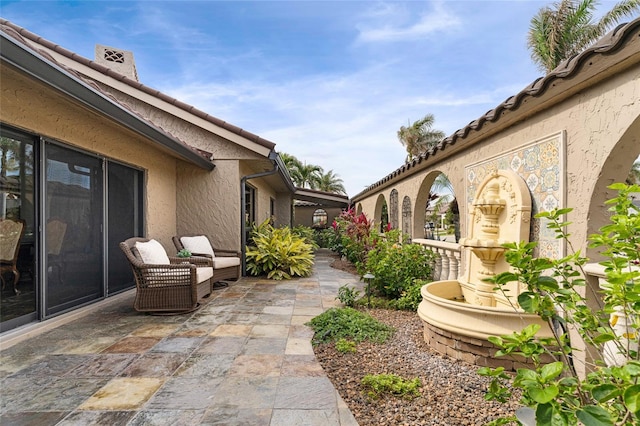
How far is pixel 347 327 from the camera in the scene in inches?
157

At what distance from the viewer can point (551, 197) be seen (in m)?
3.03

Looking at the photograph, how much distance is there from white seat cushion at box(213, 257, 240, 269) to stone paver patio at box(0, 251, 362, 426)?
1.86 metres

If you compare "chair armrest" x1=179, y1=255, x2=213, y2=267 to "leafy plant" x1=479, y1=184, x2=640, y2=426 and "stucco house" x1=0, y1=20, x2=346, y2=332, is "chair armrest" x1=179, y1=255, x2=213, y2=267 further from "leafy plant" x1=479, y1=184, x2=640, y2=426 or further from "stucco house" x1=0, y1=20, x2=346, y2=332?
"leafy plant" x1=479, y1=184, x2=640, y2=426

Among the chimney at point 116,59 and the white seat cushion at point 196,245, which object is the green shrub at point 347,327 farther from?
the chimney at point 116,59

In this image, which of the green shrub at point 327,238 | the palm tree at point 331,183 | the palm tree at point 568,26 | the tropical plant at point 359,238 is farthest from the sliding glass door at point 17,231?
the palm tree at point 331,183

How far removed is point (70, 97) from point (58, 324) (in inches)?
109

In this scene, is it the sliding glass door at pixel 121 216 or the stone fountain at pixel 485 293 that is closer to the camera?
the stone fountain at pixel 485 293

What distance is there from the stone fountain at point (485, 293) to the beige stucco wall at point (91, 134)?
4701mm

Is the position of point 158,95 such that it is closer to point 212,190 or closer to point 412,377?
point 212,190

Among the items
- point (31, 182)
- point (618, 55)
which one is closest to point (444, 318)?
point (618, 55)

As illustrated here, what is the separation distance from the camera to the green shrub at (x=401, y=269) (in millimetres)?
5352

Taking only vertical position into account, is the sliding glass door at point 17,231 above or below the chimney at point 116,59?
below

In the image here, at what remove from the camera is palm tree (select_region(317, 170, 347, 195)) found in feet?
89.4

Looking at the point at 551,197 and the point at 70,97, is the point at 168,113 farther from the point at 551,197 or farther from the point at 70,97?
the point at 551,197
